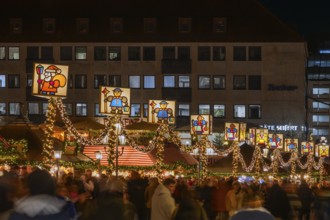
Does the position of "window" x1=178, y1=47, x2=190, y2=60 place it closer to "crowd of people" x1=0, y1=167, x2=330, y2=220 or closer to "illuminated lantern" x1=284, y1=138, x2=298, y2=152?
"illuminated lantern" x1=284, y1=138, x2=298, y2=152

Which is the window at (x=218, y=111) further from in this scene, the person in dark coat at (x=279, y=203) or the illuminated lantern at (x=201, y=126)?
the person in dark coat at (x=279, y=203)

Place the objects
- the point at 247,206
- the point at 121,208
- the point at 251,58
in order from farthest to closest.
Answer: the point at 251,58, the point at 121,208, the point at 247,206

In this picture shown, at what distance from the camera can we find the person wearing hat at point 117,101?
30438 millimetres

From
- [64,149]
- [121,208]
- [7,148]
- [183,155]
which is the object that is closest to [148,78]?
[183,155]

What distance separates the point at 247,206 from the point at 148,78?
218 feet

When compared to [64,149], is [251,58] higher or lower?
higher

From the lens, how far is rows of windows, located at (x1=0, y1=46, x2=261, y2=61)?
246ft

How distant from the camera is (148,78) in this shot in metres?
75.8

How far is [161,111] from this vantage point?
36812mm
